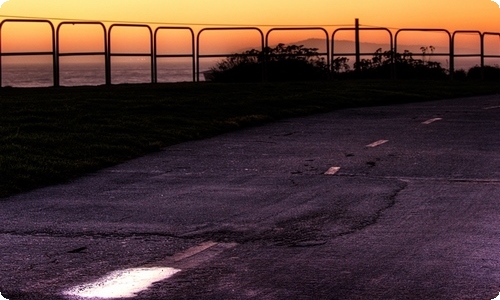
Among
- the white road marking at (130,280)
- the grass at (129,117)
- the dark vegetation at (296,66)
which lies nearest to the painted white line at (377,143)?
the grass at (129,117)

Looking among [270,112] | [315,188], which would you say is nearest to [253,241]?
[315,188]

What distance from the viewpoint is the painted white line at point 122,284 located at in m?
7.05

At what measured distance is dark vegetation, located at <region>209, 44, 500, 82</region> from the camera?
39969 mm

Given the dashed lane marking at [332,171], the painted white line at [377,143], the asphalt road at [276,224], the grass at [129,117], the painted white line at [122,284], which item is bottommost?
the painted white line at [122,284]

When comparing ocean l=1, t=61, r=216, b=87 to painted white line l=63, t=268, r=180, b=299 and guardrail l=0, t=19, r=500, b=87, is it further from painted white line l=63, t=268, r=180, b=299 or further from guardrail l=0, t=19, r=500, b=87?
painted white line l=63, t=268, r=180, b=299

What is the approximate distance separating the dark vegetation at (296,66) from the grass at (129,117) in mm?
7850

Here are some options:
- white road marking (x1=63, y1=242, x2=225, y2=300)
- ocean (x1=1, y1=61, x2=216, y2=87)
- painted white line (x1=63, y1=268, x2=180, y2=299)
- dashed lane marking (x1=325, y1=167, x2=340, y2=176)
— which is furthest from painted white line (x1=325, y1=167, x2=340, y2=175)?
ocean (x1=1, y1=61, x2=216, y2=87)

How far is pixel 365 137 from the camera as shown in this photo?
1752 centimetres

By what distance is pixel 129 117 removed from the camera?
1980cm

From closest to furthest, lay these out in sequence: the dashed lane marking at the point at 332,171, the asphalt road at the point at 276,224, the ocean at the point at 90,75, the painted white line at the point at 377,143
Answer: the asphalt road at the point at 276,224 → the dashed lane marking at the point at 332,171 → the painted white line at the point at 377,143 → the ocean at the point at 90,75

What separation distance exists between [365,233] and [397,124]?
35.9 feet

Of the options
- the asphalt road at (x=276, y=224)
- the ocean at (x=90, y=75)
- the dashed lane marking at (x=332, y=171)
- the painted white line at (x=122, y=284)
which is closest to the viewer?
the painted white line at (x=122, y=284)

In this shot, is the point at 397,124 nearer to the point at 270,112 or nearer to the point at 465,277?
the point at 270,112

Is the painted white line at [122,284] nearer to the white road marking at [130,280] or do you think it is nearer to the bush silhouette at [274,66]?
the white road marking at [130,280]
